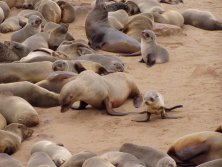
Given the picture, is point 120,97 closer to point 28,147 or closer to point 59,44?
point 28,147

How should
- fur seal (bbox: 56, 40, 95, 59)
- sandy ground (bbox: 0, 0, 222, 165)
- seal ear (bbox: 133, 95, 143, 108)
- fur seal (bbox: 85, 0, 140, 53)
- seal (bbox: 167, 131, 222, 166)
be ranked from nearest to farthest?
seal (bbox: 167, 131, 222, 166) → sandy ground (bbox: 0, 0, 222, 165) → seal ear (bbox: 133, 95, 143, 108) → fur seal (bbox: 56, 40, 95, 59) → fur seal (bbox: 85, 0, 140, 53)

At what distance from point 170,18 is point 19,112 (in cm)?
629

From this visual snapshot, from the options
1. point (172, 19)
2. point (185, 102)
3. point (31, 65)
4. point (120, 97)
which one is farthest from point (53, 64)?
point (172, 19)

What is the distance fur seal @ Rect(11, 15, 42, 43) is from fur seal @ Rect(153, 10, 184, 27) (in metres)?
2.65

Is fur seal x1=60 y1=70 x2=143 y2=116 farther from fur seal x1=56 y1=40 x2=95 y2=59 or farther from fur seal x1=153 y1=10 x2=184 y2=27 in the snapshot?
fur seal x1=153 y1=10 x2=184 y2=27

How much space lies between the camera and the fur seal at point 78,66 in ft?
30.6

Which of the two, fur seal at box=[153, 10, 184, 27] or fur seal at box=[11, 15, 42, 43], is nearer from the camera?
fur seal at box=[11, 15, 42, 43]

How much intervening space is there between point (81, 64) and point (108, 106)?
57.9 inches

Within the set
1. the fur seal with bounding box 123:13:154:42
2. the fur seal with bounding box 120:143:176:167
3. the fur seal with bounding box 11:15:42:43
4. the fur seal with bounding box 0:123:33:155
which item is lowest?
the fur seal with bounding box 123:13:154:42

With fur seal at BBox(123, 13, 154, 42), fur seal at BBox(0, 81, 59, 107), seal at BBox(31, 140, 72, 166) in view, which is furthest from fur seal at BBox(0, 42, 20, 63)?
seal at BBox(31, 140, 72, 166)

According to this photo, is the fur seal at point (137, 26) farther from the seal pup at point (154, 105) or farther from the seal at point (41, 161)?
the seal at point (41, 161)

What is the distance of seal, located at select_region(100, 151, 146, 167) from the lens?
6.00m

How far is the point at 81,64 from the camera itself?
31.4ft

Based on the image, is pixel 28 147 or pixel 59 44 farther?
pixel 59 44
